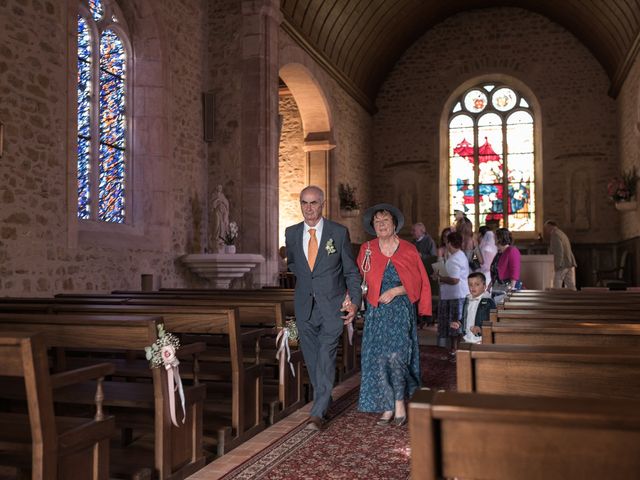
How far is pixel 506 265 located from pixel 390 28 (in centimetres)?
1051

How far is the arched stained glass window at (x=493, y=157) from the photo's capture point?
60.7 feet

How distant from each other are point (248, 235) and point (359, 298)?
635 centimetres

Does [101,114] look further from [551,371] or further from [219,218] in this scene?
[551,371]

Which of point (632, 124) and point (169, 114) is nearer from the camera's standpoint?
point (169, 114)

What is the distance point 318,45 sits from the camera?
47.4 ft

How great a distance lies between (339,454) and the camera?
403 cm

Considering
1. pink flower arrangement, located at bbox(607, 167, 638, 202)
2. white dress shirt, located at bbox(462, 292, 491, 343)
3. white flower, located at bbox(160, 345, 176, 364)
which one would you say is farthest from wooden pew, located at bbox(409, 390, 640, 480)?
pink flower arrangement, located at bbox(607, 167, 638, 202)

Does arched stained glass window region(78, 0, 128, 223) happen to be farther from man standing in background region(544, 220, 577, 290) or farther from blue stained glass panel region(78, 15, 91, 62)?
man standing in background region(544, 220, 577, 290)

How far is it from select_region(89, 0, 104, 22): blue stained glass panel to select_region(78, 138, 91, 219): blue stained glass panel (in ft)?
5.32

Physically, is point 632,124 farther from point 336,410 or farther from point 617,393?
point 617,393

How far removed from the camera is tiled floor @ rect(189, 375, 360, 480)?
3.72 meters

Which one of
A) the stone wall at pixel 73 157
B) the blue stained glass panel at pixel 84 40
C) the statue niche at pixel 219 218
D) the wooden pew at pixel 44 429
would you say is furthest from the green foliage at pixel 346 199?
the wooden pew at pixel 44 429

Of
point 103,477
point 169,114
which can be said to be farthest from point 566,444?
point 169,114

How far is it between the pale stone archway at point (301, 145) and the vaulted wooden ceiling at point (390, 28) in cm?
85
